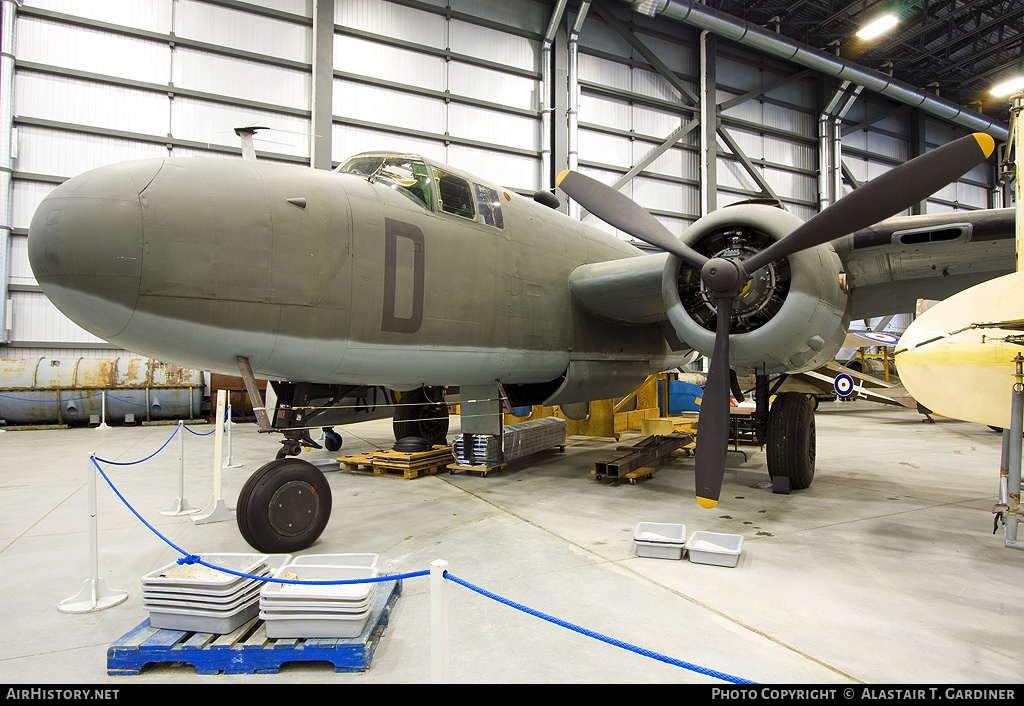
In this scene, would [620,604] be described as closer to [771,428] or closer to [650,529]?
[650,529]

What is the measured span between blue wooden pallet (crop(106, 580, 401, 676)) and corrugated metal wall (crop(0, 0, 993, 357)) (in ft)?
33.9

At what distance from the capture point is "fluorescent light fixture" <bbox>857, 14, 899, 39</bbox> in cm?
2017

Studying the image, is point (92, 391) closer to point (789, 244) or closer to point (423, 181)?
point (423, 181)

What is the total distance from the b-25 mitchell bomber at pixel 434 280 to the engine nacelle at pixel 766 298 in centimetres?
2

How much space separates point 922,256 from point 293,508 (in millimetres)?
6870

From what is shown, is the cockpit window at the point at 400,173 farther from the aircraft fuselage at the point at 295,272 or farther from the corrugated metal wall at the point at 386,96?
the corrugated metal wall at the point at 386,96

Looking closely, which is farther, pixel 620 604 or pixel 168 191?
pixel 168 191

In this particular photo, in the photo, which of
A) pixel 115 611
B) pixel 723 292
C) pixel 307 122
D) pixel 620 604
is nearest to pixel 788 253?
pixel 723 292

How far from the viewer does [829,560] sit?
13.7ft

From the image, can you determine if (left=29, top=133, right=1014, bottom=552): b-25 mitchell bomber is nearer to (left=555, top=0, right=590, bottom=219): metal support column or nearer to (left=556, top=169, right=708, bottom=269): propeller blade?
(left=556, top=169, right=708, bottom=269): propeller blade

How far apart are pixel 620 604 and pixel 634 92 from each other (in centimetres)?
2257

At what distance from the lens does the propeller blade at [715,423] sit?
4594 millimetres

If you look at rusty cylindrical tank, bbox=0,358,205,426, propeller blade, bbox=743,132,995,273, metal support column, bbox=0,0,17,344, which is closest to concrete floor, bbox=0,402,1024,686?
propeller blade, bbox=743,132,995,273

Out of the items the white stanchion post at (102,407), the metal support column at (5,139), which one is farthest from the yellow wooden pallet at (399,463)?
the metal support column at (5,139)
